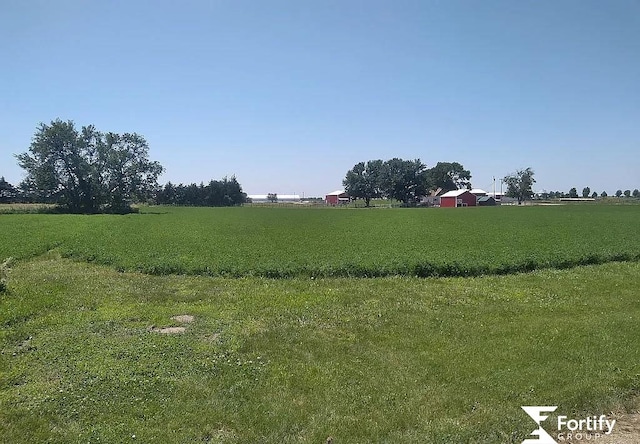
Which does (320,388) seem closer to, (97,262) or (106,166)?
(97,262)

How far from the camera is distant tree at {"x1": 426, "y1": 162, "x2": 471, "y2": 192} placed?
176 metres

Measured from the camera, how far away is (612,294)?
1374 centimetres

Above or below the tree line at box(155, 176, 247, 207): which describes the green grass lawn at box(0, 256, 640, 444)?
below

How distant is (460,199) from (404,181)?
18796 millimetres

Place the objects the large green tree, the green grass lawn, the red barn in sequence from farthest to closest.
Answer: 1. the red barn
2. the large green tree
3. the green grass lawn

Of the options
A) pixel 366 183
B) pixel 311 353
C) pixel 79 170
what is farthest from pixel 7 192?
pixel 311 353

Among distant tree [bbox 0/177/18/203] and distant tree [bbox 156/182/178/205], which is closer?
distant tree [bbox 0/177/18/203]

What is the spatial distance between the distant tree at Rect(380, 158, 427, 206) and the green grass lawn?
134 m

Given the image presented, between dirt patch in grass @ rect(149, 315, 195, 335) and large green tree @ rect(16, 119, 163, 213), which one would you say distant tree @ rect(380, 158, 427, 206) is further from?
dirt patch in grass @ rect(149, 315, 195, 335)

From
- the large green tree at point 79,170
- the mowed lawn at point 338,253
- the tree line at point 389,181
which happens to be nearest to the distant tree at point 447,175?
the tree line at point 389,181

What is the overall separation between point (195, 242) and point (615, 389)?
986 inches

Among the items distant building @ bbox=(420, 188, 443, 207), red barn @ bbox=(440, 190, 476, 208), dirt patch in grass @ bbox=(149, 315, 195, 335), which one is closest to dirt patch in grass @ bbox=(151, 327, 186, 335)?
dirt patch in grass @ bbox=(149, 315, 195, 335)

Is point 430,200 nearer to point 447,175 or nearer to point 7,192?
point 447,175

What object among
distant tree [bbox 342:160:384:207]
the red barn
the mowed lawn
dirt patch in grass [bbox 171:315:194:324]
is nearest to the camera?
dirt patch in grass [bbox 171:315:194:324]
